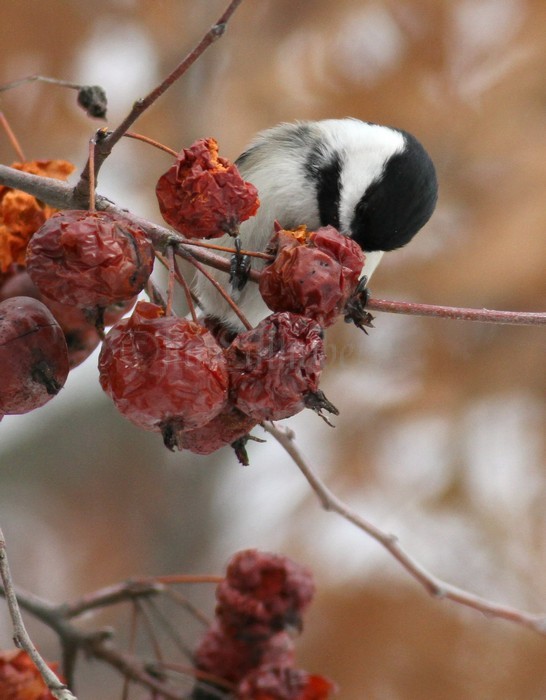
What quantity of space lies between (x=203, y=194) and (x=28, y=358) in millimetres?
157

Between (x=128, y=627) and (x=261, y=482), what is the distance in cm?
37

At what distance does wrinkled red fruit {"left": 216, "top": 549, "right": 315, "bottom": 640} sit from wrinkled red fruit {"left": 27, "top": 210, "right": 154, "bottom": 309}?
373 millimetres

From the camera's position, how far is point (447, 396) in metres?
1.56

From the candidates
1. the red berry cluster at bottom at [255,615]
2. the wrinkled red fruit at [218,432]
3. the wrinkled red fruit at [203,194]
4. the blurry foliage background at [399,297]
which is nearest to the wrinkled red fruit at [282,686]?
the red berry cluster at bottom at [255,615]

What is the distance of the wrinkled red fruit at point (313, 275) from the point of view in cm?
60

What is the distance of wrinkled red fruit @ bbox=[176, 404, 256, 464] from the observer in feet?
2.03

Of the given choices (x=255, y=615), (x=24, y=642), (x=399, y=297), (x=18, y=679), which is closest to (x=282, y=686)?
(x=255, y=615)

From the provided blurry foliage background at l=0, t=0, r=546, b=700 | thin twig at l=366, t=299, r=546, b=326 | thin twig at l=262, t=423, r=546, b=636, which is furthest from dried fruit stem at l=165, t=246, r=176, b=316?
blurry foliage background at l=0, t=0, r=546, b=700

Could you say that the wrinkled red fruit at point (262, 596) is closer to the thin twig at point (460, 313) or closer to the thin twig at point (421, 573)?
the thin twig at point (421, 573)

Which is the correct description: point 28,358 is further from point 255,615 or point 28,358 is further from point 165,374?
point 255,615

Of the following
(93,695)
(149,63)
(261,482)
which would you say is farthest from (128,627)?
(149,63)

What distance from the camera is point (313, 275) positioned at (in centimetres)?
60

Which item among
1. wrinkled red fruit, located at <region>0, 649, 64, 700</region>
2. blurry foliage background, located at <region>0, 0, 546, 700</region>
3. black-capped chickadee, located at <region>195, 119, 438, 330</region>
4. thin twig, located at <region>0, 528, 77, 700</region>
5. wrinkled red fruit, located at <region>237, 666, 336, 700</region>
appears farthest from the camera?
blurry foliage background, located at <region>0, 0, 546, 700</region>

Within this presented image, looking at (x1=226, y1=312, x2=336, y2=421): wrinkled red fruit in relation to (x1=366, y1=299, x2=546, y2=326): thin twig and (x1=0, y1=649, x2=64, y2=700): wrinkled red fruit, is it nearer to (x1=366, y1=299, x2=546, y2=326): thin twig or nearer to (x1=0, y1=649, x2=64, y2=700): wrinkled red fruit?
(x1=366, y1=299, x2=546, y2=326): thin twig
